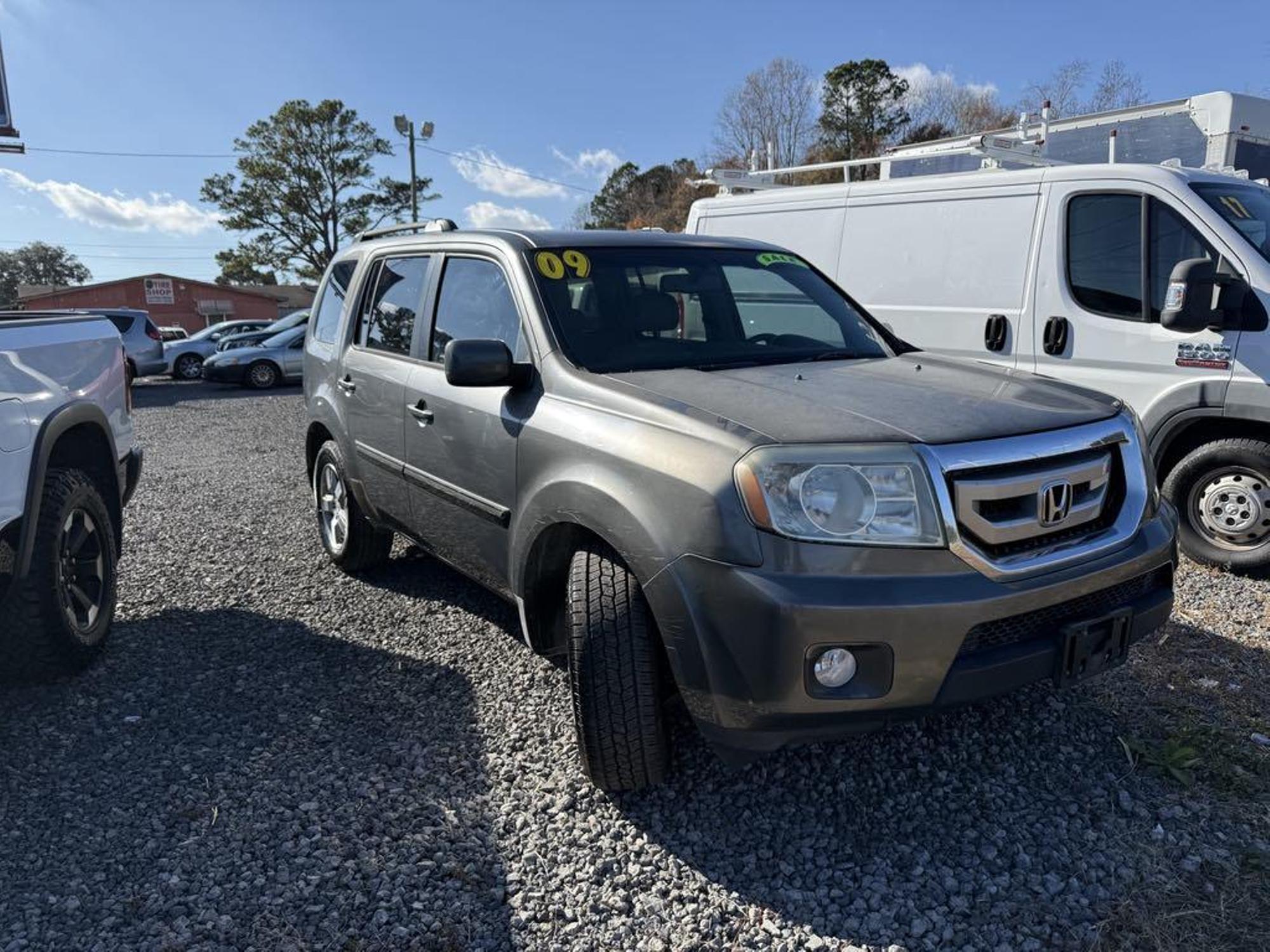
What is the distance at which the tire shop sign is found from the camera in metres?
51.6

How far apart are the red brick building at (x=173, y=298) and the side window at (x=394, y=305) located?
5155 cm

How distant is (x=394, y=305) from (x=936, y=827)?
3223 millimetres

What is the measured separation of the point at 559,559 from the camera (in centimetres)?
301

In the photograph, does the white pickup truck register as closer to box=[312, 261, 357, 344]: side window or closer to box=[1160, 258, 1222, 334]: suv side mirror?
box=[312, 261, 357, 344]: side window

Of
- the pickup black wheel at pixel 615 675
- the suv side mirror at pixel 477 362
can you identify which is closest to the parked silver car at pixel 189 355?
the suv side mirror at pixel 477 362

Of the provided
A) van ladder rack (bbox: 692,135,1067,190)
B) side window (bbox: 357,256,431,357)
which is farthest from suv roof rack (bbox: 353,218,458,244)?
van ladder rack (bbox: 692,135,1067,190)

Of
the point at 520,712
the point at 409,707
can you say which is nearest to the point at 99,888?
the point at 409,707

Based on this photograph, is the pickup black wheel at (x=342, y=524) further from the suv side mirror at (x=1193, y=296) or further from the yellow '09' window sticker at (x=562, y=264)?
the suv side mirror at (x=1193, y=296)

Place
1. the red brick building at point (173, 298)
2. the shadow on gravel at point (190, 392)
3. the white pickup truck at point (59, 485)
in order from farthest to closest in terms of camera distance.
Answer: the red brick building at point (173, 298) → the shadow on gravel at point (190, 392) → the white pickup truck at point (59, 485)

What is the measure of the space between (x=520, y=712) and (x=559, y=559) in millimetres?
726

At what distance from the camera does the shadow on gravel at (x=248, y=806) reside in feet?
7.55

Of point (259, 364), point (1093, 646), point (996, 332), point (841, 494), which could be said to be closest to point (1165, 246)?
point (996, 332)

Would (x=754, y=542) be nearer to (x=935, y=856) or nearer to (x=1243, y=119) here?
(x=935, y=856)

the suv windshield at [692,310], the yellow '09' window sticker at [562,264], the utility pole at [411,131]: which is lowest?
the suv windshield at [692,310]
